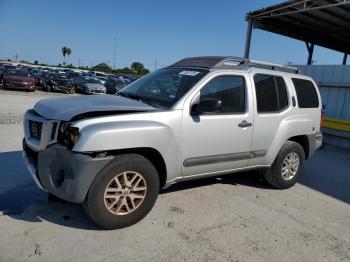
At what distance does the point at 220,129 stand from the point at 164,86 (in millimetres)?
941

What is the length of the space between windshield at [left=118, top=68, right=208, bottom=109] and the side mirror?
9.3 inches

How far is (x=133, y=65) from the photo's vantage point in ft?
382

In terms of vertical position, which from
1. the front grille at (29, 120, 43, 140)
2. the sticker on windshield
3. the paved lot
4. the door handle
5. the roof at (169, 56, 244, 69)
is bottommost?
the paved lot

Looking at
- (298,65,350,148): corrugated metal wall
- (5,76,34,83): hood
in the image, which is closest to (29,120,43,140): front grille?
(298,65,350,148): corrugated metal wall

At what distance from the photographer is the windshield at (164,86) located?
165 inches

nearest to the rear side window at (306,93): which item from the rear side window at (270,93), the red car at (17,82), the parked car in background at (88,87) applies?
the rear side window at (270,93)

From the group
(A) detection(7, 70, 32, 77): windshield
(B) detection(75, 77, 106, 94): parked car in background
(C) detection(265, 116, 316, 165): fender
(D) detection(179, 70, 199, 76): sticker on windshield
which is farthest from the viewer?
(B) detection(75, 77, 106, 94): parked car in background

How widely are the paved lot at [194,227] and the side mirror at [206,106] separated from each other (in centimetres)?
129

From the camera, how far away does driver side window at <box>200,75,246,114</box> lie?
431 centimetres

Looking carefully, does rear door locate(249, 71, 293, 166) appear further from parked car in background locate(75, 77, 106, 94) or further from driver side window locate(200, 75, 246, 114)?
parked car in background locate(75, 77, 106, 94)

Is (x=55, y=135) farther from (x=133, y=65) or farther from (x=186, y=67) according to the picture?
(x=133, y=65)

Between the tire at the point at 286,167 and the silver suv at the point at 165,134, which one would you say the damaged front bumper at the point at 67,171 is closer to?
the silver suv at the point at 165,134

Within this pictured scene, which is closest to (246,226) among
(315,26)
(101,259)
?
(101,259)

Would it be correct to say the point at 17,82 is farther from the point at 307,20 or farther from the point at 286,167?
the point at 286,167
